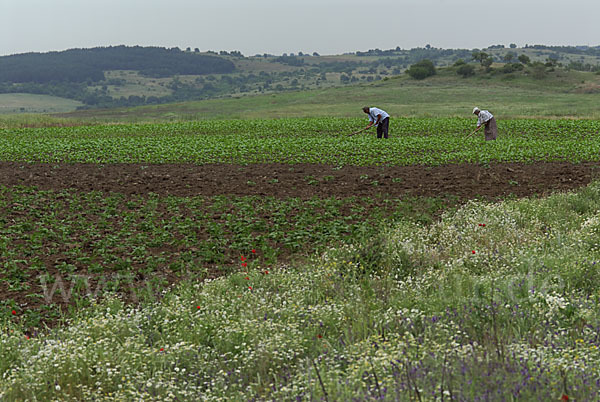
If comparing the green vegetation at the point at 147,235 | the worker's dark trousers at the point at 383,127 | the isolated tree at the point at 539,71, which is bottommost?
the green vegetation at the point at 147,235

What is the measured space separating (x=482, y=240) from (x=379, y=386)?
5.96m

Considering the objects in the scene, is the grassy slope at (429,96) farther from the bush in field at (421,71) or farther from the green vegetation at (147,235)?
the green vegetation at (147,235)

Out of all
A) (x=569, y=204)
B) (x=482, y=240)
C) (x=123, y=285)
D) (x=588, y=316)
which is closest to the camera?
(x=588, y=316)

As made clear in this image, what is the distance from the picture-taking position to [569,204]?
11.9 metres

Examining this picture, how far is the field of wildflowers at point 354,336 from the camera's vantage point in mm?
4309

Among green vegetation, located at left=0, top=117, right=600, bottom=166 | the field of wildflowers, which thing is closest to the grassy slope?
green vegetation, located at left=0, top=117, right=600, bottom=166

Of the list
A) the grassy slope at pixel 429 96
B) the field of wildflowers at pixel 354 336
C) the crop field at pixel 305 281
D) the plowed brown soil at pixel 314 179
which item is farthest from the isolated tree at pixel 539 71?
the field of wildflowers at pixel 354 336

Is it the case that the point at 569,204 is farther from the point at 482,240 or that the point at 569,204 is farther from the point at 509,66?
the point at 509,66

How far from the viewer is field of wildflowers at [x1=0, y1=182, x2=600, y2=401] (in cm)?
431

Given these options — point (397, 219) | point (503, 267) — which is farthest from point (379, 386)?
point (397, 219)

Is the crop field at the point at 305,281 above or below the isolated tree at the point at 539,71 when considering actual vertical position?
below

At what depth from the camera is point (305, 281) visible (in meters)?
7.84

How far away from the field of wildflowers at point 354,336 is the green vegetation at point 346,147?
40.0 ft

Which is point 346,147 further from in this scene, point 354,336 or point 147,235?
point 354,336
